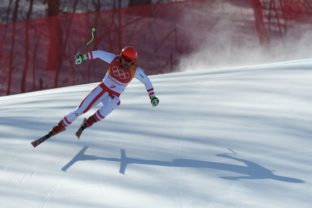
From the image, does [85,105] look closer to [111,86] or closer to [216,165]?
[111,86]

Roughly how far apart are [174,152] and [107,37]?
8682 mm

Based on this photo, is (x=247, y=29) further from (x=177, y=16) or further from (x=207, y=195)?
(x=207, y=195)

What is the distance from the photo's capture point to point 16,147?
924 centimetres

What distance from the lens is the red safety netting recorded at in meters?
16.7

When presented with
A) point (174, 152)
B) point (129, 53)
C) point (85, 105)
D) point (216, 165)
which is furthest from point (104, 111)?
point (216, 165)

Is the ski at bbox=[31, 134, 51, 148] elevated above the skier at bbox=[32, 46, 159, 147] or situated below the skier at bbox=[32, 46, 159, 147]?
below

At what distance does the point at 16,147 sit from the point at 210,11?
8.95 m

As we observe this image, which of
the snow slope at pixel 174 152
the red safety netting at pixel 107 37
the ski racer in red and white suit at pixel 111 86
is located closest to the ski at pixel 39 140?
the snow slope at pixel 174 152

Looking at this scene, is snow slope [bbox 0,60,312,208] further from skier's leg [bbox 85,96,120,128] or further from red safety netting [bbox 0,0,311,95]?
red safety netting [bbox 0,0,311,95]

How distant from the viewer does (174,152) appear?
29.1ft

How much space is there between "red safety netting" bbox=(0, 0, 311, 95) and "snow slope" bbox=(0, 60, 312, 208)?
11.6ft

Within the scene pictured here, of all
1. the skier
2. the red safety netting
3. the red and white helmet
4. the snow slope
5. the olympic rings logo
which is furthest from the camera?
the red safety netting

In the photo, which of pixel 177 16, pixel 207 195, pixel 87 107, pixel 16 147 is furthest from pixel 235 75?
pixel 207 195

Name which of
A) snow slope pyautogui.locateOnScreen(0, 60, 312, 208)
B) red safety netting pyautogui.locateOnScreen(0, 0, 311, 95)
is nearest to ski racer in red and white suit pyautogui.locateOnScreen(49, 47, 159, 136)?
snow slope pyautogui.locateOnScreen(0, 60, 312, 208)
